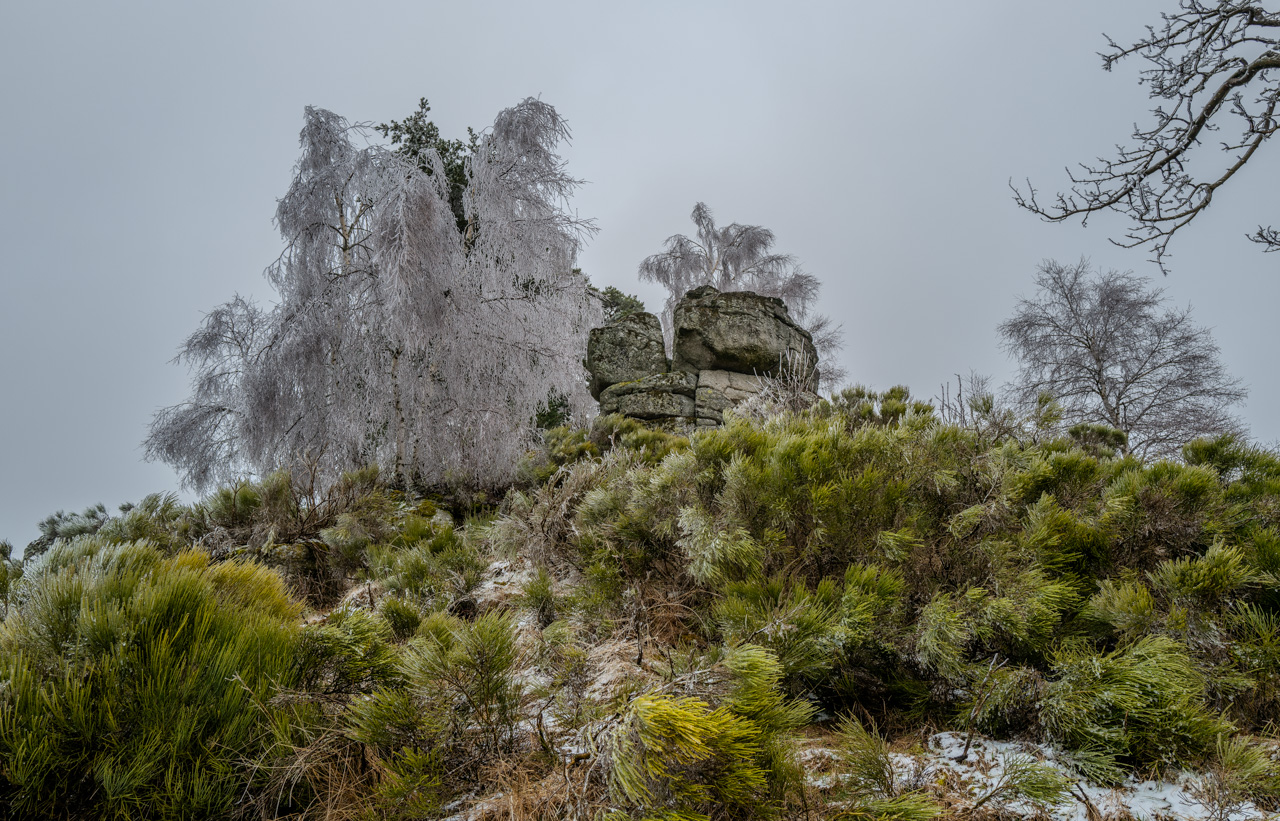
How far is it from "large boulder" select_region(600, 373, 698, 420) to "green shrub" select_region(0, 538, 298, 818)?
553 cm

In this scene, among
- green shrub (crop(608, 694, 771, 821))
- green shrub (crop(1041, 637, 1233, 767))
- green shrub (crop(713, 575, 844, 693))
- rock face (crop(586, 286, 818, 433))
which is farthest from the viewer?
rock face (crop(586, 286, 818, 433))

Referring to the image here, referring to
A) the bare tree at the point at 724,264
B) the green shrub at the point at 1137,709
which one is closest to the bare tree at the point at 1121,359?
the bare tree at the point at 724,264

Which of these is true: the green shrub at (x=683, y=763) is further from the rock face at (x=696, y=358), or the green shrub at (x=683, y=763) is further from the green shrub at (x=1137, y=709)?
the rock face at (x=696, y=358)

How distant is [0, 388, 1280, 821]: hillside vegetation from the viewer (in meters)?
1.14

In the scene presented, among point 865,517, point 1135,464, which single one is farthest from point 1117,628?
point 1135,464

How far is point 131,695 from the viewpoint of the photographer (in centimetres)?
118

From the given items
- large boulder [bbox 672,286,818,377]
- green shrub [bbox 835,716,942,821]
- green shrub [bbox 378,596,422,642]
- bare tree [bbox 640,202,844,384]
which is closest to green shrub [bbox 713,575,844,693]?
green shrub [bbox 835,716,942,821]

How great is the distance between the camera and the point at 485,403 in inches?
277

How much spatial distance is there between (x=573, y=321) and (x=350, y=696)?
806 centimetres

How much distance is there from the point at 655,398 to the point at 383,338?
3318 mm

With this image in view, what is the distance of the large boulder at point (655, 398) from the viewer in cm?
692

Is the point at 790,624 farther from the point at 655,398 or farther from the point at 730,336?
the point at 730,336

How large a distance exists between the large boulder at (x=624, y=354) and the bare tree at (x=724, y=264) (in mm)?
10986

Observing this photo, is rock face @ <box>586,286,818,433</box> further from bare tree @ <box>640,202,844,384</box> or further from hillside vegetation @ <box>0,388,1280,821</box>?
bare tree @ <box>640,202,844,384</box>
